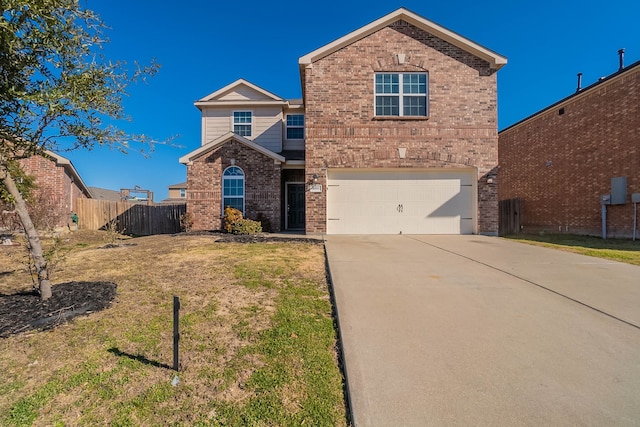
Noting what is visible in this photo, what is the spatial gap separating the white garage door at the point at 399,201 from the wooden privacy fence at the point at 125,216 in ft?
31.3

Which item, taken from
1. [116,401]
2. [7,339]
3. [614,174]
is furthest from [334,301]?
[614,174]

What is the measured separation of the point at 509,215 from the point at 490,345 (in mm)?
15123

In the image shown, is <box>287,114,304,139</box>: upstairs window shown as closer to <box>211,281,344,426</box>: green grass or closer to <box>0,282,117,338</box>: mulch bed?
<box>0,282,117,338</box>: mulch bed

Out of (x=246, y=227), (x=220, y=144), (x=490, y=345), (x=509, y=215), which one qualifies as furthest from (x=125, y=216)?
(x=509, y=215)

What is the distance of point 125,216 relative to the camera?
Result: 1712 cm

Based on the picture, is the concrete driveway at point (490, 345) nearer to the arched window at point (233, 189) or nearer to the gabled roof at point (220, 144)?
the gabled roof at point (220, 144)

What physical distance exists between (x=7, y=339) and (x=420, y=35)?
13870 millimetres

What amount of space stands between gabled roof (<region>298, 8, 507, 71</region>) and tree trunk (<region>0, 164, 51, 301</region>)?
10004mm

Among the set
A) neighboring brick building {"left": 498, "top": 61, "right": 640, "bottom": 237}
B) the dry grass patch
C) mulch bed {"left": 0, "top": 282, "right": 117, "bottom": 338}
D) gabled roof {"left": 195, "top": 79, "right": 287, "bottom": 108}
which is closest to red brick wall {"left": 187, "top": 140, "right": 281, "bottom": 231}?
gabled roof {"left": 195, "top": 79, "right": 287, "bottom": 108}

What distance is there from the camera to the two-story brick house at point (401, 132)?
11.9 meters

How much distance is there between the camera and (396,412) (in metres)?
2.24

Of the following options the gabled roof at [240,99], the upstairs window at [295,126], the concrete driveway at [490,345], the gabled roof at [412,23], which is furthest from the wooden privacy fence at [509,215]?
the gabled roof at [240,99]

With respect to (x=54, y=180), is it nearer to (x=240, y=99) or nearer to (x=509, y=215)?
(x=240, y=99)

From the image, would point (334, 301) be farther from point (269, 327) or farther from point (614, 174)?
point (614, 174)
